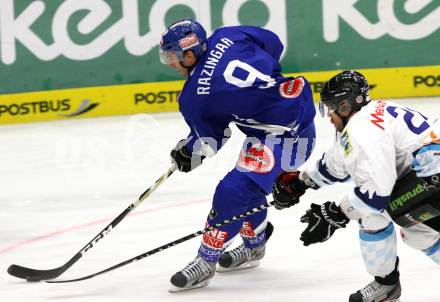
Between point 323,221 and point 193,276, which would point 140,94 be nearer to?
point 193,276

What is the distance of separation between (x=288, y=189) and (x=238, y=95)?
680mm

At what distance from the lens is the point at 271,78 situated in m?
4.32

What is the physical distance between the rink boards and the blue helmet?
16.0 ft

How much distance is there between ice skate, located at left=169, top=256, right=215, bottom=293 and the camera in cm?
421

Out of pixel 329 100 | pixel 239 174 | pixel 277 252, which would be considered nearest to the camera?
pixel 329 100

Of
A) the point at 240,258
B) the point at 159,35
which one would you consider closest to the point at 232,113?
the point at 240,258

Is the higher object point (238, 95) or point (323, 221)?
point (238, 95)

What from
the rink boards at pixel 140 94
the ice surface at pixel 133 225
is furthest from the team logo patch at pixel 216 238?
the rink boards at pixel 140 94

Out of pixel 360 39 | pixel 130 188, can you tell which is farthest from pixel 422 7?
pixel 130 188

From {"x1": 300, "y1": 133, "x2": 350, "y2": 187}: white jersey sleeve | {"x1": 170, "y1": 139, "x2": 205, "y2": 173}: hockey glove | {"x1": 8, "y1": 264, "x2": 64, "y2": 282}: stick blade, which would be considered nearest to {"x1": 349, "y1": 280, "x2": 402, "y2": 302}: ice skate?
{"x1": 300, "y1": 133, "x2": 350, "y2": 187}: white jersey sleeve

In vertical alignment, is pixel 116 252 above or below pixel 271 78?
below

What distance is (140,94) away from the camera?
9.24 m

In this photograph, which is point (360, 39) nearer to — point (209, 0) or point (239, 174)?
point (209, 0)

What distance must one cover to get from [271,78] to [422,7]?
513 centimetres
